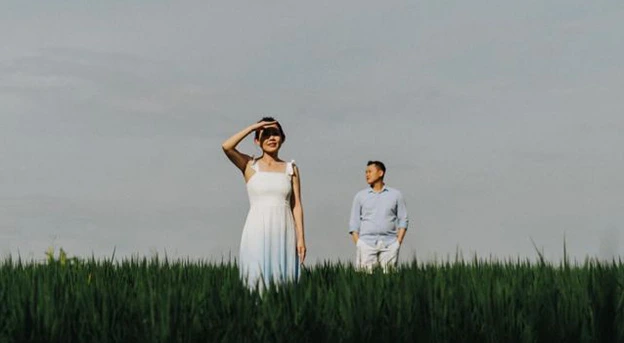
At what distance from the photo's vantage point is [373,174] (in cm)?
1073

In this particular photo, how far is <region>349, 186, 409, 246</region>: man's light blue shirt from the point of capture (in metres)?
10.5

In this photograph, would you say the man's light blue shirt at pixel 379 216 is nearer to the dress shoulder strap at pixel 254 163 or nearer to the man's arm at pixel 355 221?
the man's arm at pixel 355 221

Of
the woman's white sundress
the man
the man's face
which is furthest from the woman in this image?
the man's face

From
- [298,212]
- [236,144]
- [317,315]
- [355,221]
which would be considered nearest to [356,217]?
[355,221]

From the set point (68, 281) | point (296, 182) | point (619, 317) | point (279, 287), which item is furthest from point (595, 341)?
point (68, 281)

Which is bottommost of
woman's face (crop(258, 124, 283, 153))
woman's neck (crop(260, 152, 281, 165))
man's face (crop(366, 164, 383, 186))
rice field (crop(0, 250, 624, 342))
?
rice field (crop(0, 250, 624, 342))

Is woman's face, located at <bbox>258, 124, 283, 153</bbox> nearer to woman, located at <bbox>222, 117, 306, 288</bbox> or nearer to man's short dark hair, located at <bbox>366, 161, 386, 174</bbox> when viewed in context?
woman, located at <bbox>222, 117, 306, 288</bbox>

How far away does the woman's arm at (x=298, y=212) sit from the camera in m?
7.68

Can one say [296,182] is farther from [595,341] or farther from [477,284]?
[595,341]

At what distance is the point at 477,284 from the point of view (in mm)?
6875

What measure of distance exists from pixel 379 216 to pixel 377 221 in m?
0.06

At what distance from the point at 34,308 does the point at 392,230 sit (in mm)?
5241

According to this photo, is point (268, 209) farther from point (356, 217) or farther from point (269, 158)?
point (356, 217)

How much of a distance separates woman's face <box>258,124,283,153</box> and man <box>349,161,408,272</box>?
9.98ft
